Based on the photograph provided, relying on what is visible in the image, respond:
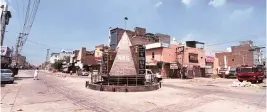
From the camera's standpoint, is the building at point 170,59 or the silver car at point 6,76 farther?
the building at point 170,59

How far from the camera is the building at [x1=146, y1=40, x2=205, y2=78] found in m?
42.9

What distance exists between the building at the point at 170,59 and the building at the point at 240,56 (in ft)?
65.5

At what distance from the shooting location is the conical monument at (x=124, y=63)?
18.8 m

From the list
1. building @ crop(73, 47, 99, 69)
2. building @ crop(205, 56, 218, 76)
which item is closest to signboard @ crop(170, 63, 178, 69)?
building @ crop(205, 56, 218, 76)

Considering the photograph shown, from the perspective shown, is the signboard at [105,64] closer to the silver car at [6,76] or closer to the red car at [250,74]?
the silver car at [6,76]

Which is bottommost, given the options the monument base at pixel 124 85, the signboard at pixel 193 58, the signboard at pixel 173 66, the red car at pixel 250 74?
the monument base at pixel 124 85

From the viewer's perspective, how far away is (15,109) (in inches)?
358

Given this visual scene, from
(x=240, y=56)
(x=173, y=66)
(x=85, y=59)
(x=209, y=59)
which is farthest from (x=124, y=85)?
(x=85, y=59)

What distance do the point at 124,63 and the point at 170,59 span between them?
26516 mm

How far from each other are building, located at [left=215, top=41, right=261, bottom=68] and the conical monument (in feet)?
158

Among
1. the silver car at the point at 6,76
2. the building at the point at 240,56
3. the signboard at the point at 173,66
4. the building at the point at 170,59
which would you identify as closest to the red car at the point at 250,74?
the signboard at the point at 173,66

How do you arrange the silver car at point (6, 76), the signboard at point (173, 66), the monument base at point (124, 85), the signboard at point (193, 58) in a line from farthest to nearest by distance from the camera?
the signboard at point (193, 58) < the signboard at point (173, 66) < the silver car at point (6, 76) < the monument base at point (124, 85)

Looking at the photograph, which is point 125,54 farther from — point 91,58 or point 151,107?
point 91,58

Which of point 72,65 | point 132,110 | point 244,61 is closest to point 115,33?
point 244,61
